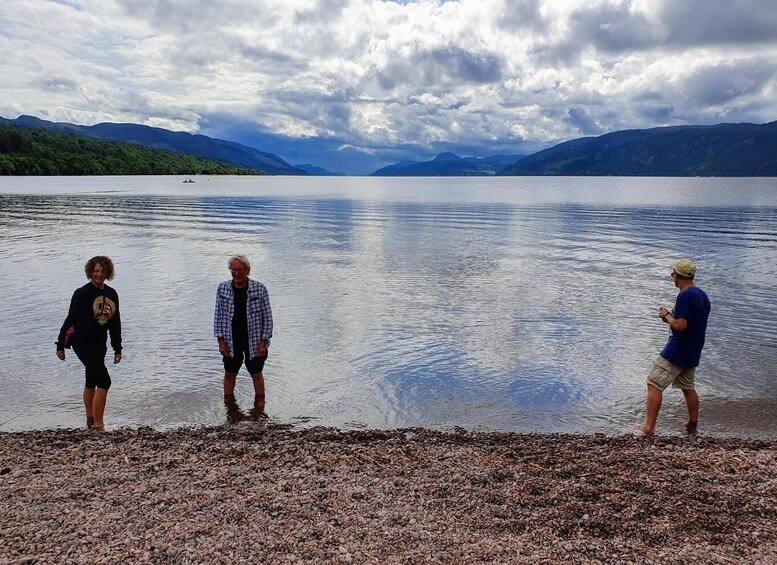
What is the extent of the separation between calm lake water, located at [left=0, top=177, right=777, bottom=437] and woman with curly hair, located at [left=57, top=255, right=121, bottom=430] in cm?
181

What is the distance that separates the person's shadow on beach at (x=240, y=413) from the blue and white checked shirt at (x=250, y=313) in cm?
133

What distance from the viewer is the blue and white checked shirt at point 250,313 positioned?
11.6 m

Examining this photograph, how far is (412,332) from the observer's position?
60.0 feet

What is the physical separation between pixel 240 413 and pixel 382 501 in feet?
18.5

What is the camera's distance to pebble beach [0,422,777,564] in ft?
20.6

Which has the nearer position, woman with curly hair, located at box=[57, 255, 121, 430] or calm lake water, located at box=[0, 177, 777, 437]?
woman with curly hair, located at box=[57, 255, 121, 430]

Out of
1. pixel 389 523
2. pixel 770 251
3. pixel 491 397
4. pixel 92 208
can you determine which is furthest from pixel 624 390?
pixel 92 208

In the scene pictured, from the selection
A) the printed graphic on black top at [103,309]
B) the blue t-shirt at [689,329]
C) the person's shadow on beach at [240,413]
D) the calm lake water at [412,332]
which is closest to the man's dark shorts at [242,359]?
the person's shadow on beach at [240,413]

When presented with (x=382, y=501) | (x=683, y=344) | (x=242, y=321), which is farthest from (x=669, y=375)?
(x=242, y=321)

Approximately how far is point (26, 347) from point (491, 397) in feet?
39.5

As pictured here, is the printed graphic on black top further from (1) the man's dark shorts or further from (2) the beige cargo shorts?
(2) the beige cargo shorts

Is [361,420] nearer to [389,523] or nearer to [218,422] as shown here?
[218,422]

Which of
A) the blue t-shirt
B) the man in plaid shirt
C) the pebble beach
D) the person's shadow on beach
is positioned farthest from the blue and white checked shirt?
the blue t-shirt

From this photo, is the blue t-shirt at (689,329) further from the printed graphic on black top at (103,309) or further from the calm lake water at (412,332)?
the printed graphic on black top at (103,309)
